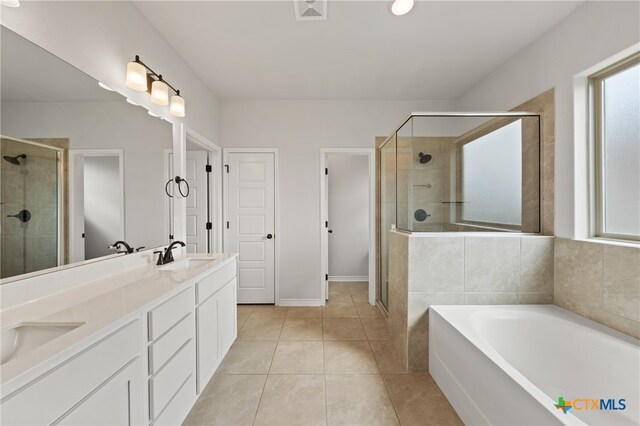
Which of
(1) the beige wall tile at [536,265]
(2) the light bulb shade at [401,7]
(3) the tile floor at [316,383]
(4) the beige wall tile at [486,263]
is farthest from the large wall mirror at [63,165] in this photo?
(1) the beige wall tile at [536,265]

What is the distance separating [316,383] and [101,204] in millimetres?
1854

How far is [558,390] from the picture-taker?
1605 mm

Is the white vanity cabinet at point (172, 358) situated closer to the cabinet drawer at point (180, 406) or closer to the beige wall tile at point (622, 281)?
the cabinet drawer at point (180, 406)

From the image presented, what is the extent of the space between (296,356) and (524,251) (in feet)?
6.67

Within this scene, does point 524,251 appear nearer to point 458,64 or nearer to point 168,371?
point 458,64

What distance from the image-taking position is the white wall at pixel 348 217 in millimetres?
4578

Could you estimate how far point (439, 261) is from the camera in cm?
204

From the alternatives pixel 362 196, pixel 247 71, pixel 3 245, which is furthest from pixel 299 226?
pixel 3 245

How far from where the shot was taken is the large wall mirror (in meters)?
1.10

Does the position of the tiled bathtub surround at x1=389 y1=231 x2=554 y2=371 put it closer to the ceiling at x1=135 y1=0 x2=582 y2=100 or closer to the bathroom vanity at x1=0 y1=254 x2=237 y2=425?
the bathroom vanity at x1=0 y1=254 x2=237 y2=425

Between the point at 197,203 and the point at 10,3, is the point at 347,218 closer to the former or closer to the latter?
the point at 197,203

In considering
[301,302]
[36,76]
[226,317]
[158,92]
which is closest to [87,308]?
[36,76]

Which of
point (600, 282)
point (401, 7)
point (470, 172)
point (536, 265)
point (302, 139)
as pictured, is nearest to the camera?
point (600, 282)

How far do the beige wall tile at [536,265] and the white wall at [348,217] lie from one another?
271cm
